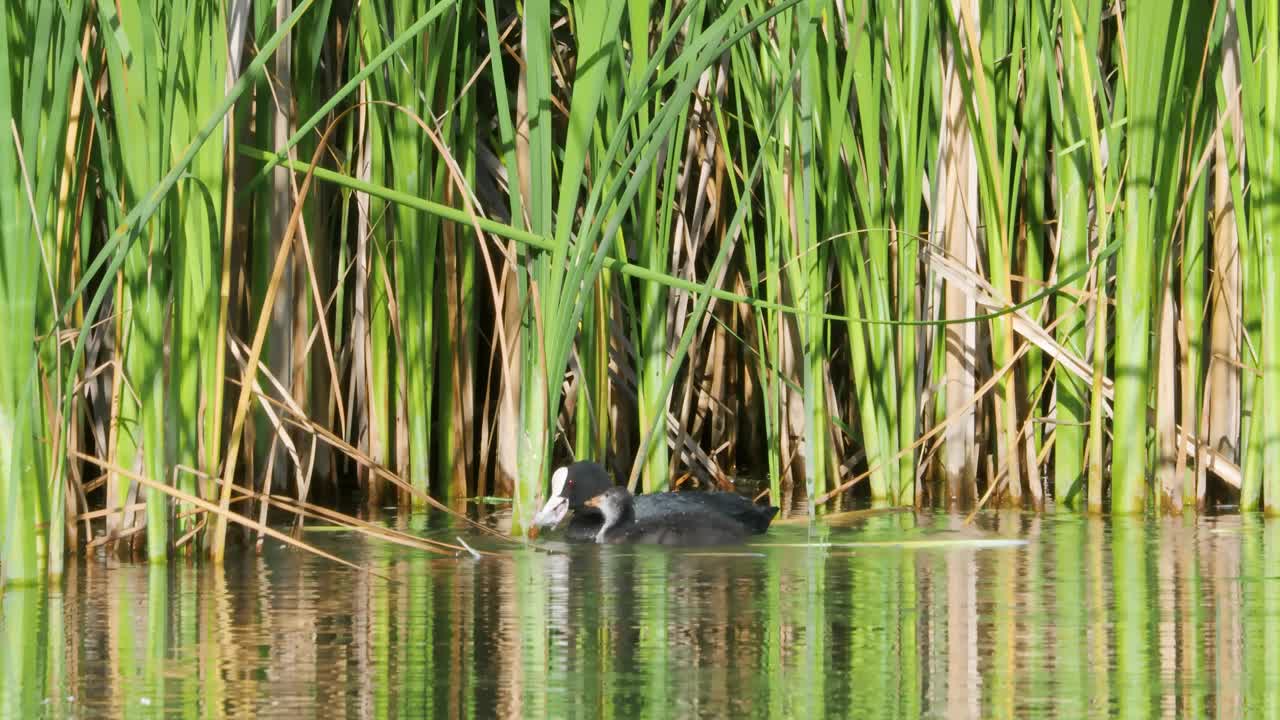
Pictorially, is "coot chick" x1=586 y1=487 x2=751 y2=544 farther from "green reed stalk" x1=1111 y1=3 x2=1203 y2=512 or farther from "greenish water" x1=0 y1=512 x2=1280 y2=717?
"green reed stalk" x1=1111 y1=3 x2=1203 y2=512

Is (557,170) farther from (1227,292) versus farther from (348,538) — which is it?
(1227,292)

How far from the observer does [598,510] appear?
256 inches

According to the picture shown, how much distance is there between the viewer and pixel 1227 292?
22.9 feet

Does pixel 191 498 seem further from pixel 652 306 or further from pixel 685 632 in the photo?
pixel 652 306

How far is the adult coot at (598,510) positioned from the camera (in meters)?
6.29

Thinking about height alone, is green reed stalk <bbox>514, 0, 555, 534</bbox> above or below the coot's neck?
above

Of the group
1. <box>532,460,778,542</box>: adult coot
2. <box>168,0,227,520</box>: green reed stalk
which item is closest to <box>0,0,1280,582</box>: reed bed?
<box>168,0,227,520</box>: green reed stalk

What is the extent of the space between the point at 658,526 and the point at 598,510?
0.92 ft

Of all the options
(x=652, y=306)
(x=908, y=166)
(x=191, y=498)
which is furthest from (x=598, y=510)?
(x=191, y=498)

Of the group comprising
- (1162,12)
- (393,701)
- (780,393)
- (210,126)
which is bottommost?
(393,701)

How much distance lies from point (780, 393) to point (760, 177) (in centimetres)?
80

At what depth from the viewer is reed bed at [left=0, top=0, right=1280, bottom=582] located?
17.7ft

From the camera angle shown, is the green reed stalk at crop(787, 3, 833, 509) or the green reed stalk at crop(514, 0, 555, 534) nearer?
the green reed stalk at crop(514, 0, 555, 534)

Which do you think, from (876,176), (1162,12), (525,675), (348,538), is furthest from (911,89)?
(525,675)
